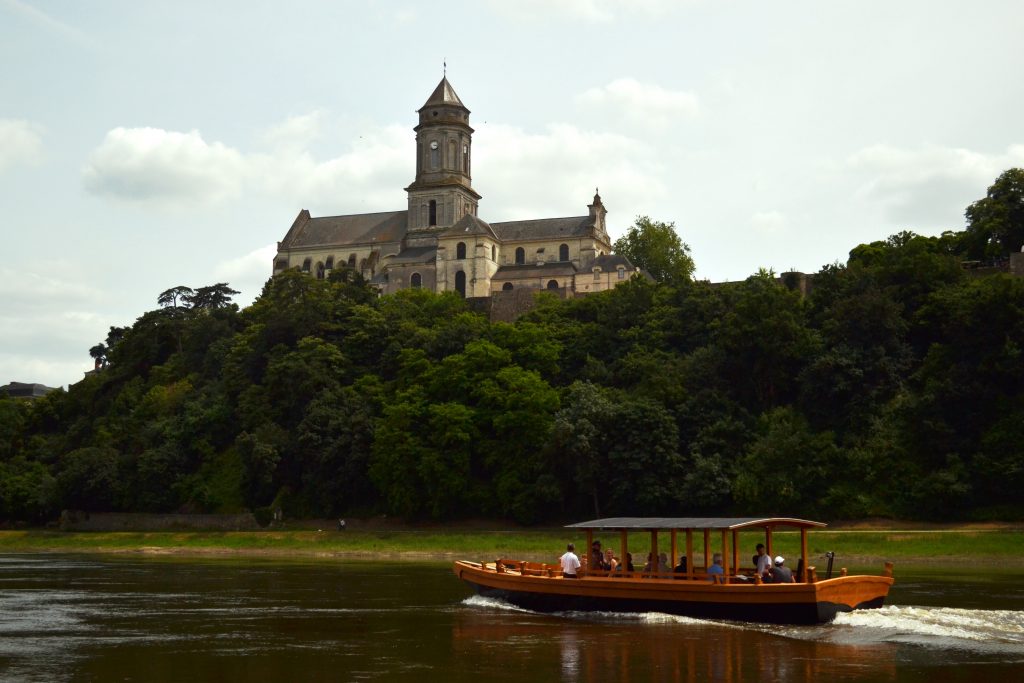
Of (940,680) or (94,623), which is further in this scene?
(94,623)

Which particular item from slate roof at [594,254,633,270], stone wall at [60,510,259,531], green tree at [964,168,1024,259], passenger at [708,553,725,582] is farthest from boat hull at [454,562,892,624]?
slate roof at [594,254,633,270]

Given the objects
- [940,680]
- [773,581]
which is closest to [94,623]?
[773,581]

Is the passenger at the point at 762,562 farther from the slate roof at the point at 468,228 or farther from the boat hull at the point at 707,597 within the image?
the slate roof at the point at 468,228

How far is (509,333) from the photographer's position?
6994 centimetres

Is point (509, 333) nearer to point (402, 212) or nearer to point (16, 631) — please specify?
point (16, 631)

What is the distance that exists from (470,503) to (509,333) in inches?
487

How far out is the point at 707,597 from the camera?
2675 centimetres

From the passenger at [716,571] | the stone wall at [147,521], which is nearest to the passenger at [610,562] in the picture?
the passenger at [716,571]

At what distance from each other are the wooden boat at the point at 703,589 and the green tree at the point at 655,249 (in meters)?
78.4

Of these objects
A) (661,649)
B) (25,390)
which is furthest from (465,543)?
(25,390)

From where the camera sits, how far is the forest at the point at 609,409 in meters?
54.3

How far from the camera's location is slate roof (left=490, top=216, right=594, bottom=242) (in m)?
112

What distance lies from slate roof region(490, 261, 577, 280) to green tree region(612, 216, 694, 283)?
6.88m

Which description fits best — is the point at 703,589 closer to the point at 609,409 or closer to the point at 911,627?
the point at 911,627
